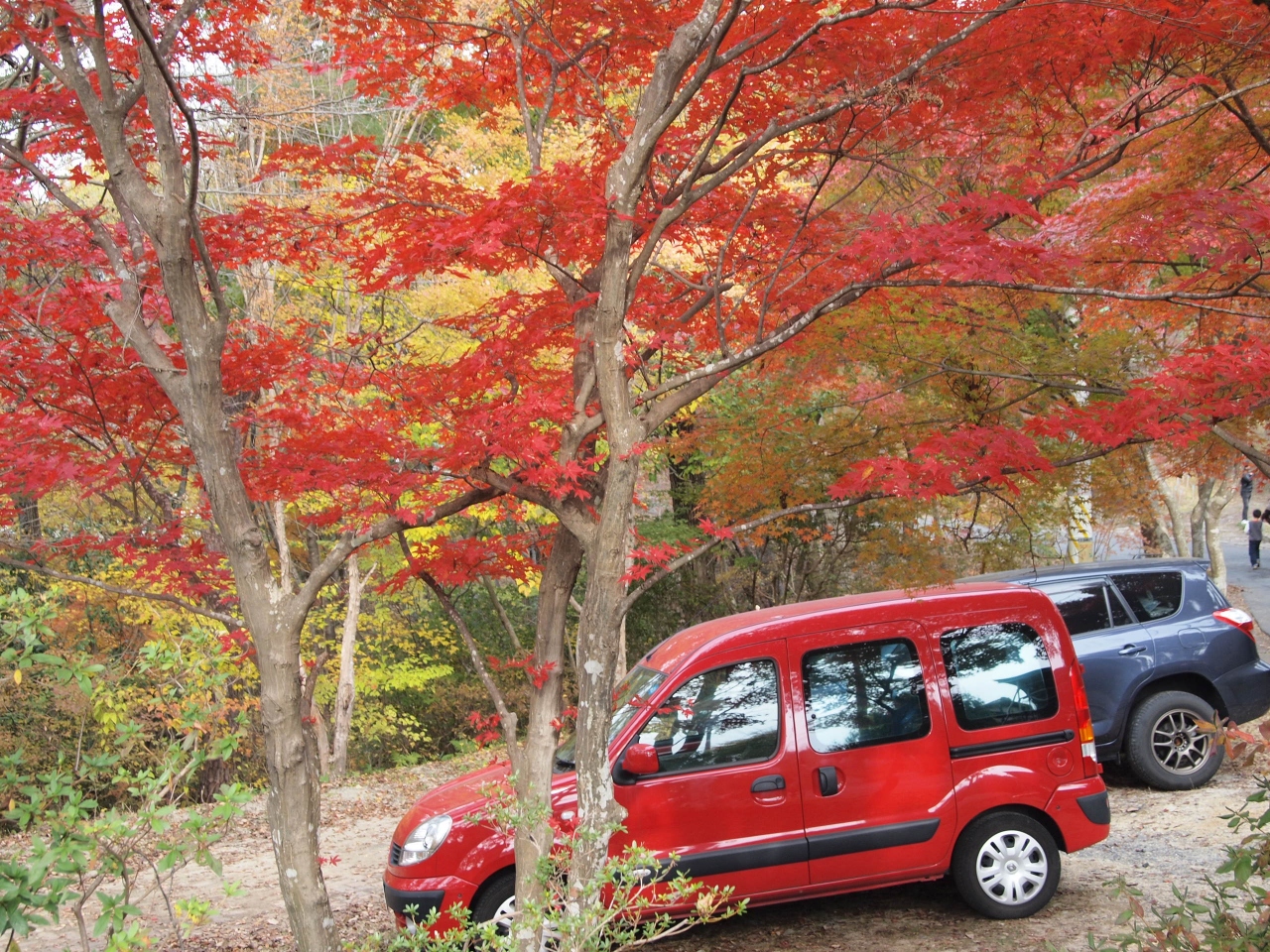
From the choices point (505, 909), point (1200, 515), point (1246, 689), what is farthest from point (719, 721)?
point (1200, 515)

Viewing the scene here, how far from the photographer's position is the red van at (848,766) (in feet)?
16.5

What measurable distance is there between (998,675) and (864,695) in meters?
0.80

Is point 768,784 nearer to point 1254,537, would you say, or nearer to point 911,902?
point 911,902

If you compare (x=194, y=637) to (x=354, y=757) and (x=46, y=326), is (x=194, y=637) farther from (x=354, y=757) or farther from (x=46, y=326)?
(x=354, y=757)

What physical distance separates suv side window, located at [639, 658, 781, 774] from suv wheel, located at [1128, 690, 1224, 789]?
3840 mm

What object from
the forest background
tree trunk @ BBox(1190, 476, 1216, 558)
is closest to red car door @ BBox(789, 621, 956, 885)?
the forest background

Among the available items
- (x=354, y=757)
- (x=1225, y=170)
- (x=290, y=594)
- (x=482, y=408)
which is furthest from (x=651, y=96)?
(x=354, y=757)

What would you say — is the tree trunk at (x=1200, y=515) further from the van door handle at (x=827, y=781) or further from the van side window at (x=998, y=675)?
the van door handle at (x=827, y=781)

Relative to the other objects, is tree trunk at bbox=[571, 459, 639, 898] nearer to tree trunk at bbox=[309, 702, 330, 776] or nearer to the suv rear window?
the suv rear window

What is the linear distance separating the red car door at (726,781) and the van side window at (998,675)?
3.26 ft

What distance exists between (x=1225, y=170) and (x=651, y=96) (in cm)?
485

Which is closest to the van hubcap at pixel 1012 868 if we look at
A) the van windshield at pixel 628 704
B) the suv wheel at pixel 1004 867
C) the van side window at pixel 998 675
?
the suv wheel at pixel 1004 867

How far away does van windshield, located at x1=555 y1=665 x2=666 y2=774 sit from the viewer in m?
5.23

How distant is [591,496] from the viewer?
4758 millimetres
